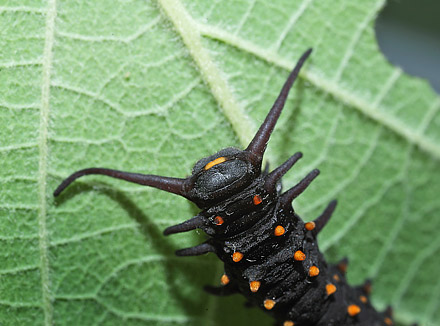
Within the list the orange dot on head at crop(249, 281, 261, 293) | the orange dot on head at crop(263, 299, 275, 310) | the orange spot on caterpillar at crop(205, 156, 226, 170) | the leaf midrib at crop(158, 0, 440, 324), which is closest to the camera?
the orange spot on caterpillar at crop(205, 156, 226, 170)

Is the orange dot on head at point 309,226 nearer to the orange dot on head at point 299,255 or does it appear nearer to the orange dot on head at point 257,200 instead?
the orange dot on head at point 299,255

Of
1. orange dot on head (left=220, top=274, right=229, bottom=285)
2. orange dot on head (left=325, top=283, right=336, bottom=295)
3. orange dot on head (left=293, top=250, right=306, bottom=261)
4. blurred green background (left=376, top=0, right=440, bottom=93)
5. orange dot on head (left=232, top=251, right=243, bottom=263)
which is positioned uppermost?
blurred green background (left=376, top=0, right=440, bottom=93)

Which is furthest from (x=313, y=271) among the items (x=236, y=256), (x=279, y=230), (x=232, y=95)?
(x=232, y=95)

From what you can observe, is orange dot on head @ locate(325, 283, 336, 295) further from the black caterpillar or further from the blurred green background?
the blurred green background

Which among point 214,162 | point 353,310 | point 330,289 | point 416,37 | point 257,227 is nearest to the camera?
point 214,162

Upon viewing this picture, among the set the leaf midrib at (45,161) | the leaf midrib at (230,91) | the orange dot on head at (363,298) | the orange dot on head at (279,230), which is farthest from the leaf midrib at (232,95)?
the orange dot on head at (363,298)

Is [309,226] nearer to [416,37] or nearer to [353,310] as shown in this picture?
[353,310]

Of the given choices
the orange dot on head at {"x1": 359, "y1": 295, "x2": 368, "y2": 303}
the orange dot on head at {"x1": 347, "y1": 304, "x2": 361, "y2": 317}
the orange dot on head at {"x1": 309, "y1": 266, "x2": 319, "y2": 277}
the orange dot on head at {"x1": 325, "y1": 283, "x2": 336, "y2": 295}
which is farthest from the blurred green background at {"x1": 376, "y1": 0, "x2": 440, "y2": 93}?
the orange dot on head at {"x1": 309, "y1": 266, "x2": 319, "y2": 277}
